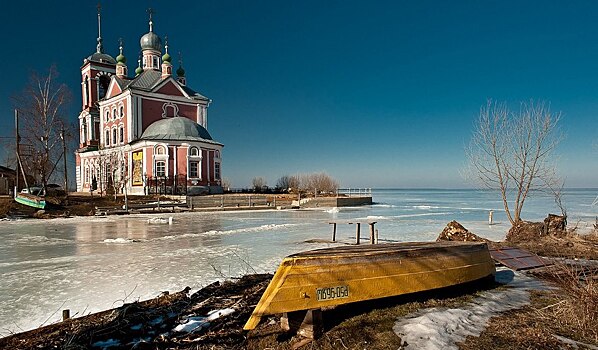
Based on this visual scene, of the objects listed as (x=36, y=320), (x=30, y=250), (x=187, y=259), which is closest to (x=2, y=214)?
(x=30, y=250)

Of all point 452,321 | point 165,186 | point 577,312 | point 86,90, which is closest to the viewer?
point 577,312

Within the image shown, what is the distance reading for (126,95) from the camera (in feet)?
137

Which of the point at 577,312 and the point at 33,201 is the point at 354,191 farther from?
the point at 577,312

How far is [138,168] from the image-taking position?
39312mm

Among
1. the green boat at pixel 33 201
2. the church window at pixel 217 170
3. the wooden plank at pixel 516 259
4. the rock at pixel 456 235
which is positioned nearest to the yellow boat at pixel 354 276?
the wooden plank at pixel 516 259

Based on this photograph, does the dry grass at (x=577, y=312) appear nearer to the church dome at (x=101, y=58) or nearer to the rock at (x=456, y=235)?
the rock at (x=456, y=235)

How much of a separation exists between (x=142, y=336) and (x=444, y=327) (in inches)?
131

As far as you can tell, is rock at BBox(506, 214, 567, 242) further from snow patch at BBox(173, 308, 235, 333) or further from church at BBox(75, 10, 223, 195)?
church at BBox(75, 10, 223, 195)

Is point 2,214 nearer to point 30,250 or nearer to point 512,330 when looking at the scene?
point 30,250

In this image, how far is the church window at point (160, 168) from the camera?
3799cm

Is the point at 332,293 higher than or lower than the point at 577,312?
higher

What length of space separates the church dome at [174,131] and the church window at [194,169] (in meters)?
2.57

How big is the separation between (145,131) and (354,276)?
41.4 metres

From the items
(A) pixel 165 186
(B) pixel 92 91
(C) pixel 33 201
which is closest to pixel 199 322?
(C) pixel 33 201
